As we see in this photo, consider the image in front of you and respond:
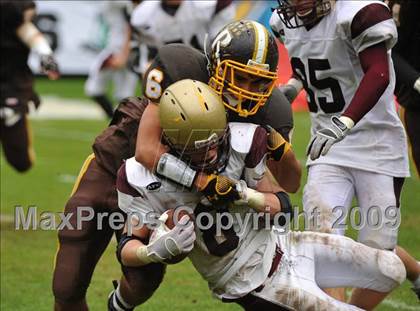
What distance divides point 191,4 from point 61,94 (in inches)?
315

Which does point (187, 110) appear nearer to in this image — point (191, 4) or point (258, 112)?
point (258, 112)

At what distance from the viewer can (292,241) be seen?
330 cm

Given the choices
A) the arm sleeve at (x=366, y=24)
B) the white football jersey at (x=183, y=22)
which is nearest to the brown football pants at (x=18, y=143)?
the white football jersey at (x=183, y=22)

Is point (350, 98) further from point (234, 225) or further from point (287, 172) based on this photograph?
point (234, 225)

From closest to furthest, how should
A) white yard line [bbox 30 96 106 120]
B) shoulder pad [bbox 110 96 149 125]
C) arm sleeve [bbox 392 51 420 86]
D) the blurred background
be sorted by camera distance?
shoulder pad [bbox 110 96 149 125] → arm sleeve [bbox 392 51 420 86] → the blurred background → white yard line [bbox 30 96 106 120]

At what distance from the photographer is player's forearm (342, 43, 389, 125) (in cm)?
373

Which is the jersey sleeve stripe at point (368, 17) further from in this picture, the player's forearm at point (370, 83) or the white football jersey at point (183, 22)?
the white football jersey at point (183, 22)

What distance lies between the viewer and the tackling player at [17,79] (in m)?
6.60

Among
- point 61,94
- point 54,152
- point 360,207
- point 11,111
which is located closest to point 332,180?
point 360,207

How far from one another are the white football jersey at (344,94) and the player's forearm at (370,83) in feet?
0.39

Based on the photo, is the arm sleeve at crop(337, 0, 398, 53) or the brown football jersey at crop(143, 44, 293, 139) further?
the arm sleeve at crop(337, 0, 398, 53)

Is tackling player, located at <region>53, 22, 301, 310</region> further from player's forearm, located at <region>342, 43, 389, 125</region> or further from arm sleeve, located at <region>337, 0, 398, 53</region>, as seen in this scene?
arm sleeve, located at <region>337, 0, 398, 53</region>

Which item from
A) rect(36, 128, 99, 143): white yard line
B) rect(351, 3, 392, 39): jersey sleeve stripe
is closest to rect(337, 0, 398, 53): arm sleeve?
rect(351, 3, 392, 39): jersey sleeve stripe

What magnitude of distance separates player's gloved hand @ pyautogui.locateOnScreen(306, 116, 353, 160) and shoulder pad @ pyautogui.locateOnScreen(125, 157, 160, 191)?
30.1 inches
